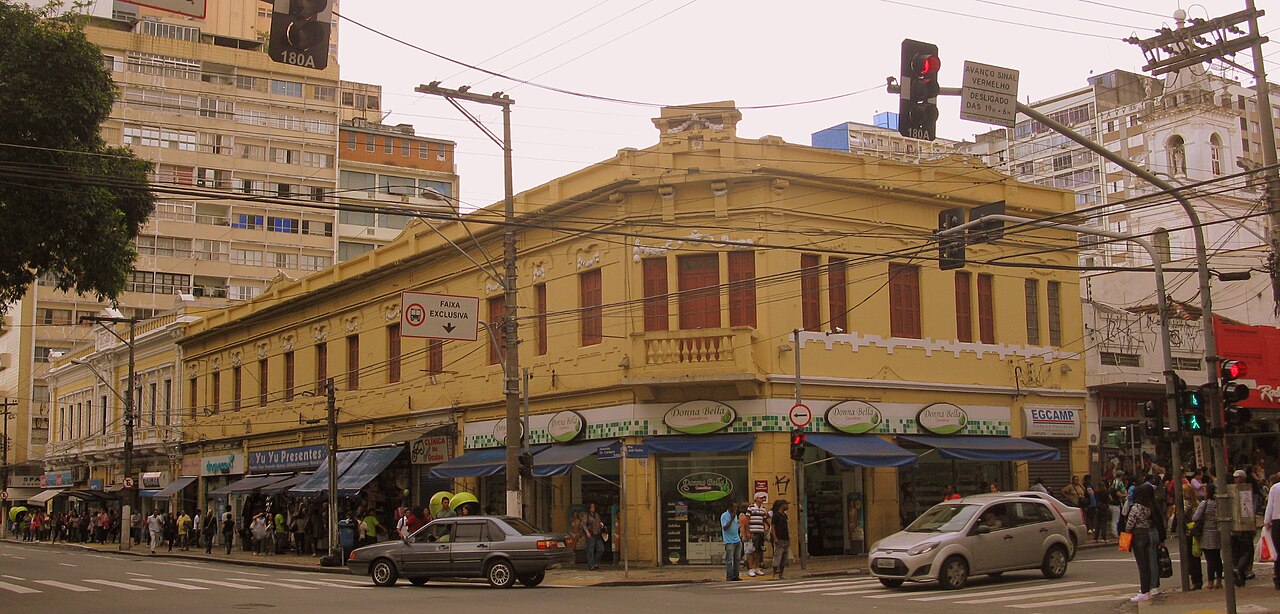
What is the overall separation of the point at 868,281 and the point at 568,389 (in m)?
7.91

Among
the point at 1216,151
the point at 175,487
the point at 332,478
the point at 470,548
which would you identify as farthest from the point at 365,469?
the point at 1216,151

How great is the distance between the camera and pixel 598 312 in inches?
1180

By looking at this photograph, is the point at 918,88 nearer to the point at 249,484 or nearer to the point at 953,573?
the point at 953,573

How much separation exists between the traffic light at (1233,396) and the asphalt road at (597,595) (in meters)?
3.07

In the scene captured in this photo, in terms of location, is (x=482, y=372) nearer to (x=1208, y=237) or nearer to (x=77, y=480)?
(x=77, y=480)

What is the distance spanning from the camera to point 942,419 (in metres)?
30.2

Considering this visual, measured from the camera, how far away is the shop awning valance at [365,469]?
35.9 meters

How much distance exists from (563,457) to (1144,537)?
598 inches

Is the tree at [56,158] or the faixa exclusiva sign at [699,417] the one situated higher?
the tree at [56,158]

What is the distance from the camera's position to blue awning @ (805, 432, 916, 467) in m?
27.1

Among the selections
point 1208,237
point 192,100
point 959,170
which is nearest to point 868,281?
point 959,170

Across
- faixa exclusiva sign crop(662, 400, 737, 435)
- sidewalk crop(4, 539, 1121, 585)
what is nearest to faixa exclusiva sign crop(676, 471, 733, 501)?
faixa exclusiva sign crop(662, 400, 737, 435)

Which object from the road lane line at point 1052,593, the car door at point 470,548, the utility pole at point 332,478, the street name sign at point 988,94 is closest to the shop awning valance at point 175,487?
the utility pole at point 332,478

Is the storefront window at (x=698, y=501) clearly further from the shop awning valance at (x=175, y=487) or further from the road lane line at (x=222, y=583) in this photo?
the shop awning valance at (x=175, y=487)
